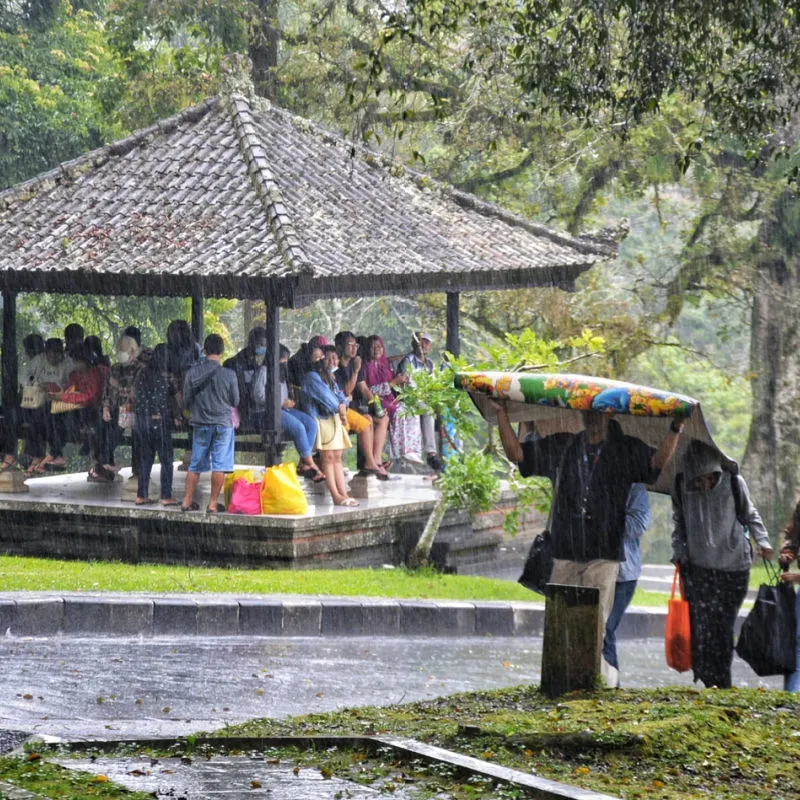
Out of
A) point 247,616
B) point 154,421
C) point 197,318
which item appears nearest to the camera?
point 247,616

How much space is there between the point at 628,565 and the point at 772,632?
A: 95 cm

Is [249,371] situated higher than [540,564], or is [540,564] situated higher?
[249,371]

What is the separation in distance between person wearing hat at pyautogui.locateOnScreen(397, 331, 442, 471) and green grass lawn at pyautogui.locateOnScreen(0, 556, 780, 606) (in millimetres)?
3019

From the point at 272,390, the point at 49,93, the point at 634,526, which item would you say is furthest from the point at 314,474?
the point at 49,93

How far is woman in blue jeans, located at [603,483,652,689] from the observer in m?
9.66

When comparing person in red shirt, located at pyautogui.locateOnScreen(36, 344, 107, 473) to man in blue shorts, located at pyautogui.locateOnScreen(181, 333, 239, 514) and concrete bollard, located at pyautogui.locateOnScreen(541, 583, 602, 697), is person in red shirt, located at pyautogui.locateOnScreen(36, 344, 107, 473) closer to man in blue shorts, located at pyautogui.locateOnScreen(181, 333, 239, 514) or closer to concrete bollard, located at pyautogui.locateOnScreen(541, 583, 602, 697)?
man in blue shorts, located at pyautogui.locateOnScreen(181, 333, 239, 514)

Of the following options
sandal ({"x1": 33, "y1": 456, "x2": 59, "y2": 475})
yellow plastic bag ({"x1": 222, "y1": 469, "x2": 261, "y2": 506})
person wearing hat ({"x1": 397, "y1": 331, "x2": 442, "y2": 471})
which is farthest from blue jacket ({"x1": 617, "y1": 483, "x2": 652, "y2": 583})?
sandal ({"x1": 33, "y1": 456, "x2": 59, "y2": 475})

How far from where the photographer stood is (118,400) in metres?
17.2

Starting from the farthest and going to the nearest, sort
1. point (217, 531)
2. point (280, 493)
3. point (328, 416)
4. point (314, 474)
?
point (314, 474) < point (328, 416) < point (217, 531) < point (280, 493)

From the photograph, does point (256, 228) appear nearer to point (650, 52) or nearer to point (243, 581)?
point (243, 581)

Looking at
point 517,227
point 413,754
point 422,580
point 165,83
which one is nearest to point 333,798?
point 413,754

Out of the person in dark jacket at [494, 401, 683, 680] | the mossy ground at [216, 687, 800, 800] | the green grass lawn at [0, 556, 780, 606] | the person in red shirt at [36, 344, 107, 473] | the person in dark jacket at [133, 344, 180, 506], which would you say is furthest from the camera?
the person in red shirt at [36, 344, 107, 473]

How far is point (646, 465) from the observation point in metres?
9.20

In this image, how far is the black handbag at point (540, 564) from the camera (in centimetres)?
950
